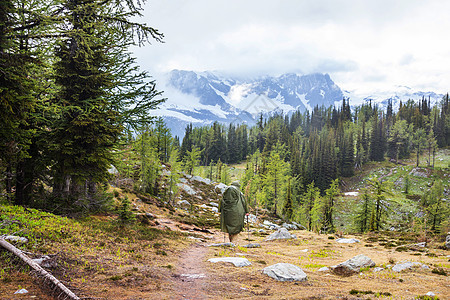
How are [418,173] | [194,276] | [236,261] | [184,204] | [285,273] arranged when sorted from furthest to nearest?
[418,173], [184,204], [236,261], [285,273], [194,276]

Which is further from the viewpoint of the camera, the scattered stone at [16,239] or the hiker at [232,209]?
the hiker at [232,209]

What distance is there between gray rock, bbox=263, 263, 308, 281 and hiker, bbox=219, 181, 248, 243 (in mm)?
4559

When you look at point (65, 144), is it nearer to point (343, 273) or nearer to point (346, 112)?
point (343, 273)

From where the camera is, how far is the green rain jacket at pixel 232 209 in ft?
36.4

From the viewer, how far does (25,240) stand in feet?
17.4

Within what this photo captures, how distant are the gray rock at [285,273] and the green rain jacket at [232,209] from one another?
456 cm

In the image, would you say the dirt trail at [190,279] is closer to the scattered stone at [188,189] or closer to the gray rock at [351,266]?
the gray rock at [351,266]

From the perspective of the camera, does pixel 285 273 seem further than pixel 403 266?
No

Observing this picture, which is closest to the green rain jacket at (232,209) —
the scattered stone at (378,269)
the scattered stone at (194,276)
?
the scattered stone at (194,276)

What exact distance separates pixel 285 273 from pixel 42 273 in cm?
527

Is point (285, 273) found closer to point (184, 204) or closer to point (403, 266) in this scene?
point (403, 266)

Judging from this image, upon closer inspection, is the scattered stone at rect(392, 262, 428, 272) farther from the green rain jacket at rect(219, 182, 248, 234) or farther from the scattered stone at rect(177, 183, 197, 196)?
the scattered stone at rect(177, 183, 197, 196)

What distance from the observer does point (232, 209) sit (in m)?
11.1

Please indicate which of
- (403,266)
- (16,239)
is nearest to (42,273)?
(16,239)
